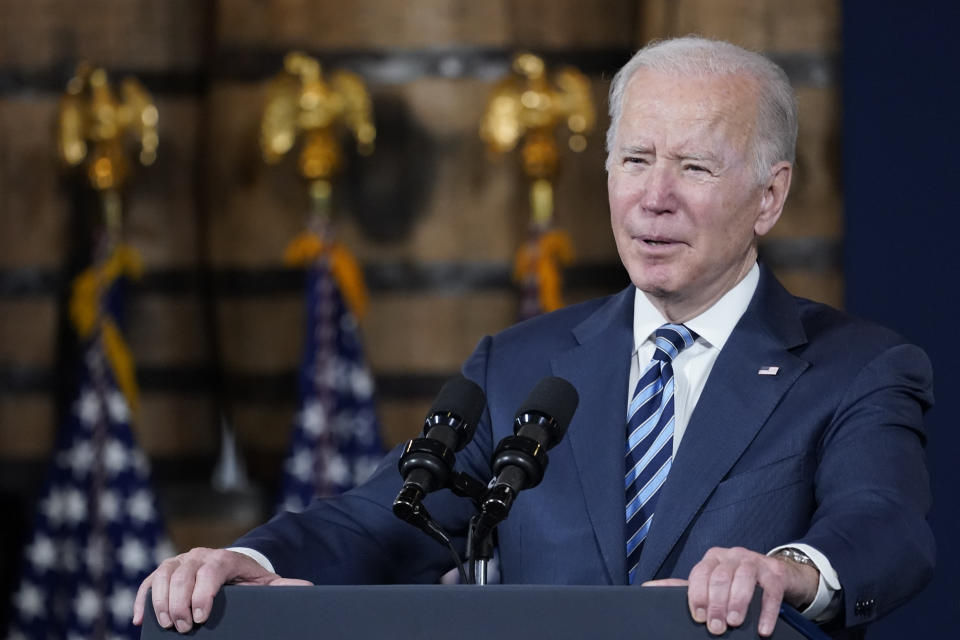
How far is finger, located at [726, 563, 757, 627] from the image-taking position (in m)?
1.20

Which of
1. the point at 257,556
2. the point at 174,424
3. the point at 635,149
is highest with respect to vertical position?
the point at 635,149

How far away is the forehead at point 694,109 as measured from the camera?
1.77 m

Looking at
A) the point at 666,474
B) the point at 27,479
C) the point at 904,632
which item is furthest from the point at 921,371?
the point at 27,479

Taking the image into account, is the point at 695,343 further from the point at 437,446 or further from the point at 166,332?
the point at 166,332

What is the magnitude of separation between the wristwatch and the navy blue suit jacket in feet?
0.37

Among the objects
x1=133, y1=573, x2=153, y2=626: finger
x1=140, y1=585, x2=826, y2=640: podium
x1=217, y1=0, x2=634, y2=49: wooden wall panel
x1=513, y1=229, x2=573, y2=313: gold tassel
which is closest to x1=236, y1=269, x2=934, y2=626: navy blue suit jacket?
x1=133, y1=573, x2=153, y2=626: finger

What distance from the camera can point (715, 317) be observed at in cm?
184

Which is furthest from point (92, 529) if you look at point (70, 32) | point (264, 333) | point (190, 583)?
point (190, 583)

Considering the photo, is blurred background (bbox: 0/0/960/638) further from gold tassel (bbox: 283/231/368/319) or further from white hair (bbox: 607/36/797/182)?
white hair (bbox: 607/36/797/182)

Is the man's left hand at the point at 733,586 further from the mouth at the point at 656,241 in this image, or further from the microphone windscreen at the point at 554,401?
the mouth at the point at 656,241

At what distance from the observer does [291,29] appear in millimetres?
3729

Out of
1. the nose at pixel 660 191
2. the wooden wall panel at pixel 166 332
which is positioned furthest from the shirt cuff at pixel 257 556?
the wooden wall panel at pixel 166 332

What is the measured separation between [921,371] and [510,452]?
1.98 feet

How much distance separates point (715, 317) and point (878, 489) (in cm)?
37
